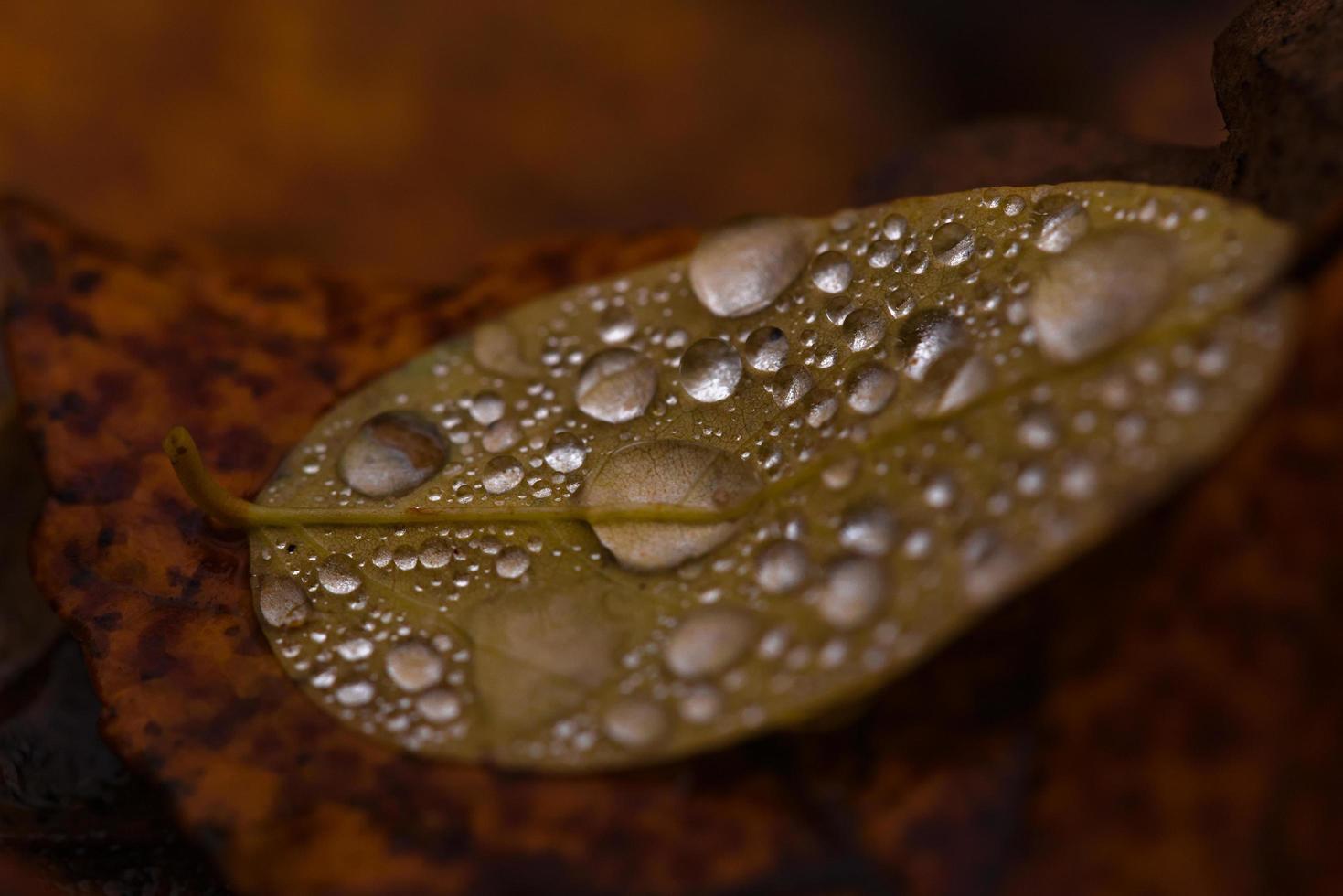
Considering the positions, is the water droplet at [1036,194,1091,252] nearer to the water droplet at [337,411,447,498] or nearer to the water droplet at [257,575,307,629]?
the water droplet at [337,411,447,498]

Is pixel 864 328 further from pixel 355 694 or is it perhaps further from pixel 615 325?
pixel 355 694

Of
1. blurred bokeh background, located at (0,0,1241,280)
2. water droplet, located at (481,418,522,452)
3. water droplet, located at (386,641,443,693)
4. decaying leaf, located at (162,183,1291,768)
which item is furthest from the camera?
blurred bokeh background, located at (0,0,1241,280)

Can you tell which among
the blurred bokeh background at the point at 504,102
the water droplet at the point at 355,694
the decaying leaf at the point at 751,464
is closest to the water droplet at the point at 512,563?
the decaying leaf at the point at 751,464

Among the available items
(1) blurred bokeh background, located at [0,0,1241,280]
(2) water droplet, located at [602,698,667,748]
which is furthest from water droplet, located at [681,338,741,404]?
(1) blurred bokeh background, located at [0,0,1241,280]

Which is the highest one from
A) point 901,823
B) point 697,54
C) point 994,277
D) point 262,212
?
point 697,54

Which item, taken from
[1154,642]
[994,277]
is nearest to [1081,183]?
[994,277]

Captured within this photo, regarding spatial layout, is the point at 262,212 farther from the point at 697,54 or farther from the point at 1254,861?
the point at 1254,861
